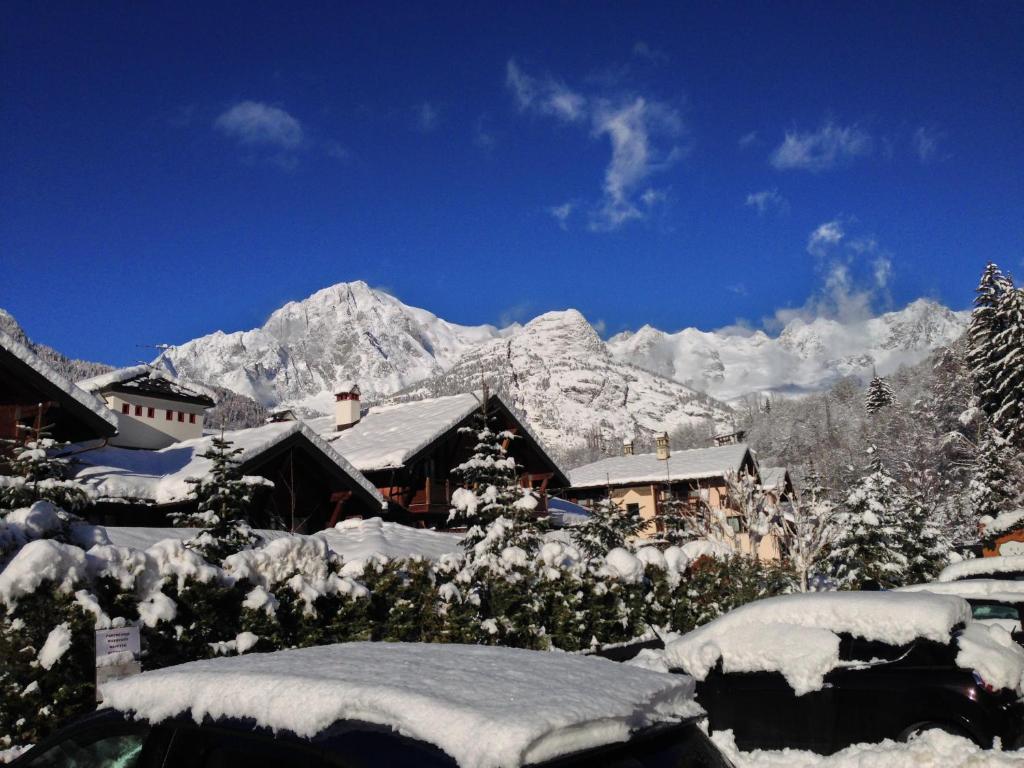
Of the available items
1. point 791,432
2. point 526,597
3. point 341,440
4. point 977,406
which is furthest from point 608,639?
point 791,432

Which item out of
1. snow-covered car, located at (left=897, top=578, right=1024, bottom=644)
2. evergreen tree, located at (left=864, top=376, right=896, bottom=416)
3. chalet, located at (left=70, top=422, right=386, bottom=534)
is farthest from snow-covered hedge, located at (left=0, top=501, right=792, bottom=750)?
evergreen tree, located at (left=864, top=376, right=896, bottom=416)

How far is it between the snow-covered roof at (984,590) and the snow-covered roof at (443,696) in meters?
11.2

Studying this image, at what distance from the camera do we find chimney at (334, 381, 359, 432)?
32.5 metres

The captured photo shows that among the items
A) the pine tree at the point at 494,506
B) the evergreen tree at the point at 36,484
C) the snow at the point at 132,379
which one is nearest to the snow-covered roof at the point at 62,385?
the snow at the point at 132,379

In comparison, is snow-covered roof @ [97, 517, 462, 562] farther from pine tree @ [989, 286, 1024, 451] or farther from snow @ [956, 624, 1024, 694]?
pine tree @ [989, 286, 1024, 451]

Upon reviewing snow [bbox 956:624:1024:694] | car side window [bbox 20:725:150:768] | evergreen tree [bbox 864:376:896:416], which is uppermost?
evergreen tree [bbox 864:376:896:416]

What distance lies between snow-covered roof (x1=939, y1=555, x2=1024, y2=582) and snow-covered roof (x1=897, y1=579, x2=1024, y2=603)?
12.1 feet

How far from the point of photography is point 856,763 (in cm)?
664

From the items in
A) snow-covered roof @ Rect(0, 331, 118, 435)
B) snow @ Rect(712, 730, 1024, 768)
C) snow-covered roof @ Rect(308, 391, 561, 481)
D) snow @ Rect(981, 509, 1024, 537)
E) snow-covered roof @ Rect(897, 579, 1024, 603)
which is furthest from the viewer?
snow @ Rect(981, 509, 1024, 537)

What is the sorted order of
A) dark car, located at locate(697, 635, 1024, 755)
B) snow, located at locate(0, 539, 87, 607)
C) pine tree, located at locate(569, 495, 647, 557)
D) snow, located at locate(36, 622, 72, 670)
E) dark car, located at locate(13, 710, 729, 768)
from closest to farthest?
1. dark car, located at locate(13, 710, 729, 768)
2. dark car, located at locate(697, 635, 1024, 755)
3. snow, located at locate(0, 539, 87, 607)
4. snow, located at locate(36, 622, 72, 670)
5. pine tree, located at locate(569, 495, 647, 557)

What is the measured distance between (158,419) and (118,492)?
10.4 m

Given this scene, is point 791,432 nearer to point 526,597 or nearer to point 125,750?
point 526,597

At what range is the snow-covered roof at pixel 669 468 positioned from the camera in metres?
48.6

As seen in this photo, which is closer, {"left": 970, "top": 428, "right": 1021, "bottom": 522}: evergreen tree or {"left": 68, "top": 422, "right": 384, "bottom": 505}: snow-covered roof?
{"left": 68, "top": 422, "right": 384, "bottom": 505}: snow-covered roof
